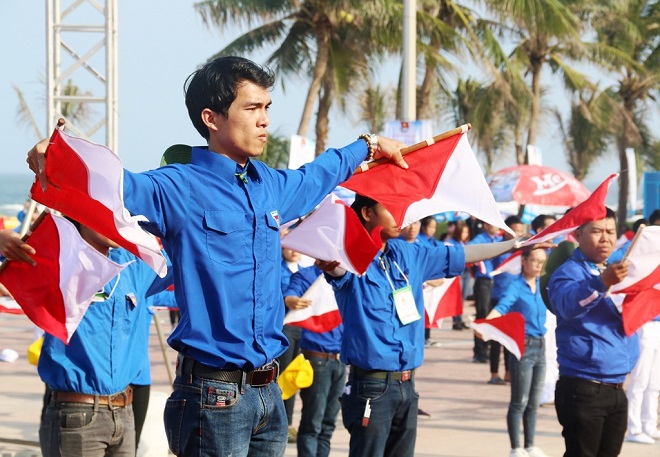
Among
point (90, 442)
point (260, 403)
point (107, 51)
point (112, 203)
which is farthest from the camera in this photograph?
point (107, 51)

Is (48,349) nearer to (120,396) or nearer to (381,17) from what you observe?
(120,396)

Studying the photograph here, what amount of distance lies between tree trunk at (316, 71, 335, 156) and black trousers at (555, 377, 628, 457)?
67.8 feet

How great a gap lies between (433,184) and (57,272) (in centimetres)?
180

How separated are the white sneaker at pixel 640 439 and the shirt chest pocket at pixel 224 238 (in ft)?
22.2

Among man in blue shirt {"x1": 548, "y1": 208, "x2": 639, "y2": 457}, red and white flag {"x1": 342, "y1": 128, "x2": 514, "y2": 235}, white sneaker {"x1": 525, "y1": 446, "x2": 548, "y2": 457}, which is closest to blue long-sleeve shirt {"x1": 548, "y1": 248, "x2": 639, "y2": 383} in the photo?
man in blue shirt {"x1": 548, "y1": 208, "x2": 639, "y2": 457}

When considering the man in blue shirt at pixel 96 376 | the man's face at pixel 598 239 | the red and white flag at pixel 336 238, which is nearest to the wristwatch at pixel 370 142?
the red and white flag at pixel 336 238

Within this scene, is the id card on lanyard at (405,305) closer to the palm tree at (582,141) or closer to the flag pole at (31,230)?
the flag pole at (31,230)

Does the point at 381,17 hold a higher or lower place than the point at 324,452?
higher

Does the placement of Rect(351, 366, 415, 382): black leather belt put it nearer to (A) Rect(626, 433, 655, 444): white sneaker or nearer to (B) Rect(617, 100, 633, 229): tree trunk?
(A) Rect(626, 433, 655, 444): white sneaker

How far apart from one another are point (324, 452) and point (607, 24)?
1212 inches

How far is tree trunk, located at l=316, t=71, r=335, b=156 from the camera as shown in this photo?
27.0 m

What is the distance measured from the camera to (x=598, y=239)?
651 cm

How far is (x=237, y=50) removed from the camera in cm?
2797

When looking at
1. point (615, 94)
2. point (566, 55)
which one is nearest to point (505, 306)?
point (566, 55)
